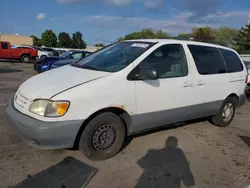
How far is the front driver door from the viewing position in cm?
383

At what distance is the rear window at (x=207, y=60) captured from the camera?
4.64 m

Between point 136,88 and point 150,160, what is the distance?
1.10 meters

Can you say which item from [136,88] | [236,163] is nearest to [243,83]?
[236,163]

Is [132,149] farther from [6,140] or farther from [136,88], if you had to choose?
[6,140]

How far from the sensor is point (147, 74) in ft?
12.0

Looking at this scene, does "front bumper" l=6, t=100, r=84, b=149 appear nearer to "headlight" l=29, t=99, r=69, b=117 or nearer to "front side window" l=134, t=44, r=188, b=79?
"headlight" l=29, t=99, r=69, b=117

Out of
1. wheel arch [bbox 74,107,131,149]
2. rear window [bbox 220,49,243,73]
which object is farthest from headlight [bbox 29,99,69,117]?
rear window [bbox 220,49,243,73]

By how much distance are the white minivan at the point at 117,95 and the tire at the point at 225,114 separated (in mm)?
360

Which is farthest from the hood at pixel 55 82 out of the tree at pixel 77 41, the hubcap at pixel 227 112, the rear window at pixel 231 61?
the tree at pixel 77 41

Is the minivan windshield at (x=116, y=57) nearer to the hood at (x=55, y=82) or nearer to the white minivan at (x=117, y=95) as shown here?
the white minivan at (x=117, y=95)

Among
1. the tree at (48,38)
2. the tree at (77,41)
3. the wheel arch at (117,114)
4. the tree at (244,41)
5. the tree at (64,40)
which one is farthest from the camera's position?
the tree at (77,41)

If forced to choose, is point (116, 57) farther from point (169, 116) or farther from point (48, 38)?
point (48, 38)

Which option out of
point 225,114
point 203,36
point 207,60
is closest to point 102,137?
point 207,60

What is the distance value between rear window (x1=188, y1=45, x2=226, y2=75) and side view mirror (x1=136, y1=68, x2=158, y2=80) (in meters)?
1.29
